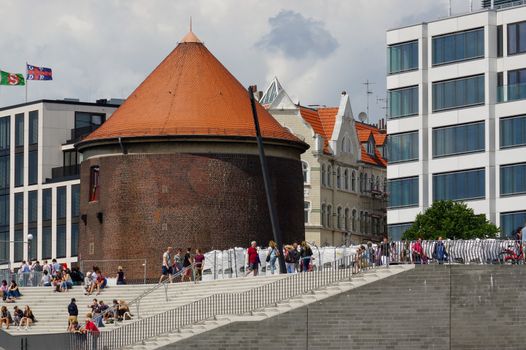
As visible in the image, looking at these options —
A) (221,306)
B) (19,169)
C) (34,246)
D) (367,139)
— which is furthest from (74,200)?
(221,306)

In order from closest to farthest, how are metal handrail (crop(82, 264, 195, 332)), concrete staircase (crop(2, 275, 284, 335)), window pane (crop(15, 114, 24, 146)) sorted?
concrete staircase (crop(2, 275, 284, 335)), metal handrail (crop(82, 264, 195, 332)), window pane (crop(15, 114, 24, 146))

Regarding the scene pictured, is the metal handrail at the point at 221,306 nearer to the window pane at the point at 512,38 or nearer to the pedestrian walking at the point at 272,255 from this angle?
the pedestrian walking at the point at 272,255

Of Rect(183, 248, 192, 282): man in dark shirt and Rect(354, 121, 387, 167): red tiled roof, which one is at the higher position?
Rect(354, 121, 387, 167): red tiled roof

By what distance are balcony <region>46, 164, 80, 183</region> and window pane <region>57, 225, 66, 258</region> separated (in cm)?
305

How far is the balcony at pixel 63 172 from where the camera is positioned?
4912 inches

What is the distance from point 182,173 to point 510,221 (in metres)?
16.4

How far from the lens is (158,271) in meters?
84.9

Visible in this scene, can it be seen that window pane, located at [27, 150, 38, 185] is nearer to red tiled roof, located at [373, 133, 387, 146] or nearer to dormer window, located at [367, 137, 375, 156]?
dormer window, located at [367, 137, 375, 156]

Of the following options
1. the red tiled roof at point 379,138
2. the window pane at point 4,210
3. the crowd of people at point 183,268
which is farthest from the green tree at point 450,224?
the window pane at point 4,210

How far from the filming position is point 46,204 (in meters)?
126

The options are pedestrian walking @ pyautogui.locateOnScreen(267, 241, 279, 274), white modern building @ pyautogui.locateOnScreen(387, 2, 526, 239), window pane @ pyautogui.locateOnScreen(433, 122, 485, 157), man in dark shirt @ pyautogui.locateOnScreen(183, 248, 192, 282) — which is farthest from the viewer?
window pane @ pyautogui.locateOnScreen(433, 122, 485, 157)

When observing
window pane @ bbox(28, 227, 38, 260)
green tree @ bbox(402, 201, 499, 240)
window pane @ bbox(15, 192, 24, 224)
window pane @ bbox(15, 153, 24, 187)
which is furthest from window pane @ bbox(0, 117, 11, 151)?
green tree @ bbox(402, 201, 499, 240)

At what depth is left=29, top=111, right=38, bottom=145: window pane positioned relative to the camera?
126m

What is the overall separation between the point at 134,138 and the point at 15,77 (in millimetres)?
29156
